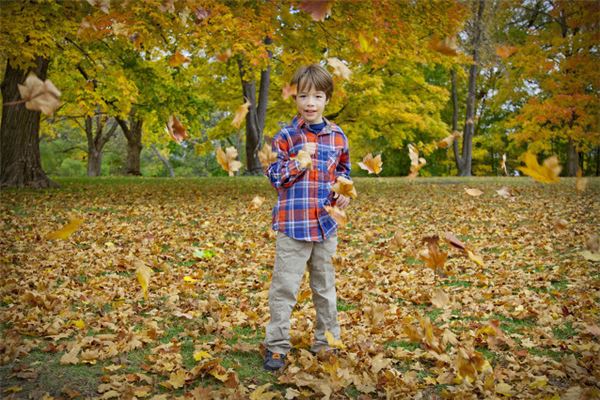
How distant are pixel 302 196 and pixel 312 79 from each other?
25.7 inches

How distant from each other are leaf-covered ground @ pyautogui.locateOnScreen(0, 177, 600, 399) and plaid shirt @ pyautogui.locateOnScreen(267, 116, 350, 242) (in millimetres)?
781

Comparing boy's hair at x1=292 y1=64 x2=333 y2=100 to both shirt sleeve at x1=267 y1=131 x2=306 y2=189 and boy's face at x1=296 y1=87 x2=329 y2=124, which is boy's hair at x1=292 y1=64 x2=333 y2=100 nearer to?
boy's face at x1=296 y1=87 x2=329 y2=124

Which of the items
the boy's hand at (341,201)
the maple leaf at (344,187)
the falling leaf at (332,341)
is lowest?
Answer: the falling leaf at (332,341)

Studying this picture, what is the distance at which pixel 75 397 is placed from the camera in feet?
8.52

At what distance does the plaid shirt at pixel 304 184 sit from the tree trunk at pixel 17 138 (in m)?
9.79

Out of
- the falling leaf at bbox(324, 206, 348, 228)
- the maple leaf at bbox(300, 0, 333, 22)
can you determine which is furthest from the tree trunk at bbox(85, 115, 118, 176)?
the maple leaf at bbox(300, 0, 333, 22)

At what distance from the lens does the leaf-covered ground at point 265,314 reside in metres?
2.79

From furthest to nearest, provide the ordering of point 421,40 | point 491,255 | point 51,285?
point 421,40, point 491,255, point 51,285

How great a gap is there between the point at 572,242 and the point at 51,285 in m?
5.97

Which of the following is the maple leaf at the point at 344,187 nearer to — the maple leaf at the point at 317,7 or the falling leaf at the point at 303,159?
the falling leaf at the point at 303,159

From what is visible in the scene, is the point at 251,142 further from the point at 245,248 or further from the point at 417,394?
the point at 417,394

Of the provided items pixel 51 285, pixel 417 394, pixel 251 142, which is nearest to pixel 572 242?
pixel 417 394

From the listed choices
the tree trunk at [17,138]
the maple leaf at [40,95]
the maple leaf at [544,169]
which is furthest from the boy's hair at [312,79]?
the tree trunk at [17,138]

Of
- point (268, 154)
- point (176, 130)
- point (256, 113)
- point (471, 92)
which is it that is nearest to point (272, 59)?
point (256, 113)
